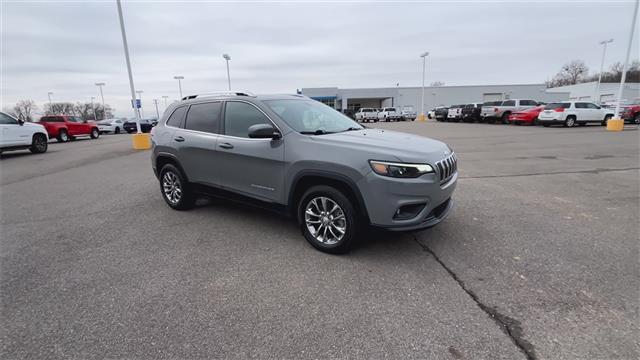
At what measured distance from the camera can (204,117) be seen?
16.0 ft

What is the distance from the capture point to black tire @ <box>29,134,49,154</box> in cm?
1440

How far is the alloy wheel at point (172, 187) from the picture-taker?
539cm

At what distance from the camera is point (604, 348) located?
2.24 metres

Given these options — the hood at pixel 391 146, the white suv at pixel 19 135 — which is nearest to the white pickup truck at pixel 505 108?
the hood at pixel 391 146

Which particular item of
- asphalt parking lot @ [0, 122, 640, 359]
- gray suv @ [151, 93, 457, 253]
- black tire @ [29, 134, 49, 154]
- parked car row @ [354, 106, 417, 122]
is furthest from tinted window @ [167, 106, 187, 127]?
parked car row @ [354, 106, 417, 122]

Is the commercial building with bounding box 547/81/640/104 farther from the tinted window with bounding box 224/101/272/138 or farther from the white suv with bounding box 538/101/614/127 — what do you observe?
the tinted window with bounding box 224/101/272/138

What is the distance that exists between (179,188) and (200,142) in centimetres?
105

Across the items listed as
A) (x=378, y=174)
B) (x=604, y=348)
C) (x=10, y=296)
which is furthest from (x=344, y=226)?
(x=10, y=296)

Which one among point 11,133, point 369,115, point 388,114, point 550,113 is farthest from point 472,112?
point 11,133

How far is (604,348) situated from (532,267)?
116cm

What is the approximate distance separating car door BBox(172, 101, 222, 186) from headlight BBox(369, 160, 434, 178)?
240cm

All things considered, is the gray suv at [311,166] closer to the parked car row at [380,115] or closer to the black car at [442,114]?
the black car at [442,114]

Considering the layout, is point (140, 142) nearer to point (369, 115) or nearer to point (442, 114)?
point (442, 114)

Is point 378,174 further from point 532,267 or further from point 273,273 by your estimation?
point 532,267
